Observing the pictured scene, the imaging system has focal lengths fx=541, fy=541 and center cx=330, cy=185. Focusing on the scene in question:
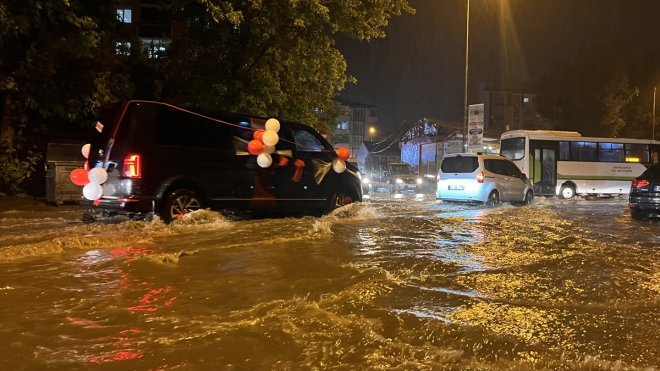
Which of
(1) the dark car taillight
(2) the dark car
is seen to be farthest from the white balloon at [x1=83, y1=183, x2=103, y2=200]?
(1) the dark car taillight

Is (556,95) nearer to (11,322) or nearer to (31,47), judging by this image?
(31,47)

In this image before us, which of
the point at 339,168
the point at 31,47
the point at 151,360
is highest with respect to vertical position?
the point at 31,47

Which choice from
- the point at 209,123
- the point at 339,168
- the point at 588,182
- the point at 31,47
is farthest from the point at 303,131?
the point at 588,182

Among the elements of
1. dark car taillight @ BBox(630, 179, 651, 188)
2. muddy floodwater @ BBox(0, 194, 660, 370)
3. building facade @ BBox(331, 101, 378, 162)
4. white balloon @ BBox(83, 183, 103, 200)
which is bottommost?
muddy floodwater @ BBox(0, 194, 660, 370)

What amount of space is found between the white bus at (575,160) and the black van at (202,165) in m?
15.7

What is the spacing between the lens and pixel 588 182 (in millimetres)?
24828

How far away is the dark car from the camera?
1242cm

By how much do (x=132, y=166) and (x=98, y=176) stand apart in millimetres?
507

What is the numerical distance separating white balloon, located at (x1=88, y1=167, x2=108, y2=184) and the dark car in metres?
11.6

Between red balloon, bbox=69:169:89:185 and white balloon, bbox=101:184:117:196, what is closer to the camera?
white balloon, bbox=101:184:117:196

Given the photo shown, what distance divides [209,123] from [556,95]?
4080cm

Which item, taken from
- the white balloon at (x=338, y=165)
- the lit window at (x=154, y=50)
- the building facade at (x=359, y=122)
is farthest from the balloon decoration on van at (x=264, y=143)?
the building facade at (x=359, y=122)

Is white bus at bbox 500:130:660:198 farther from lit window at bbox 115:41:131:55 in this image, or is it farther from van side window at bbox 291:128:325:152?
lit window at bbox 115:41:131:55

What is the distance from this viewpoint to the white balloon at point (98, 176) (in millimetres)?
7934
